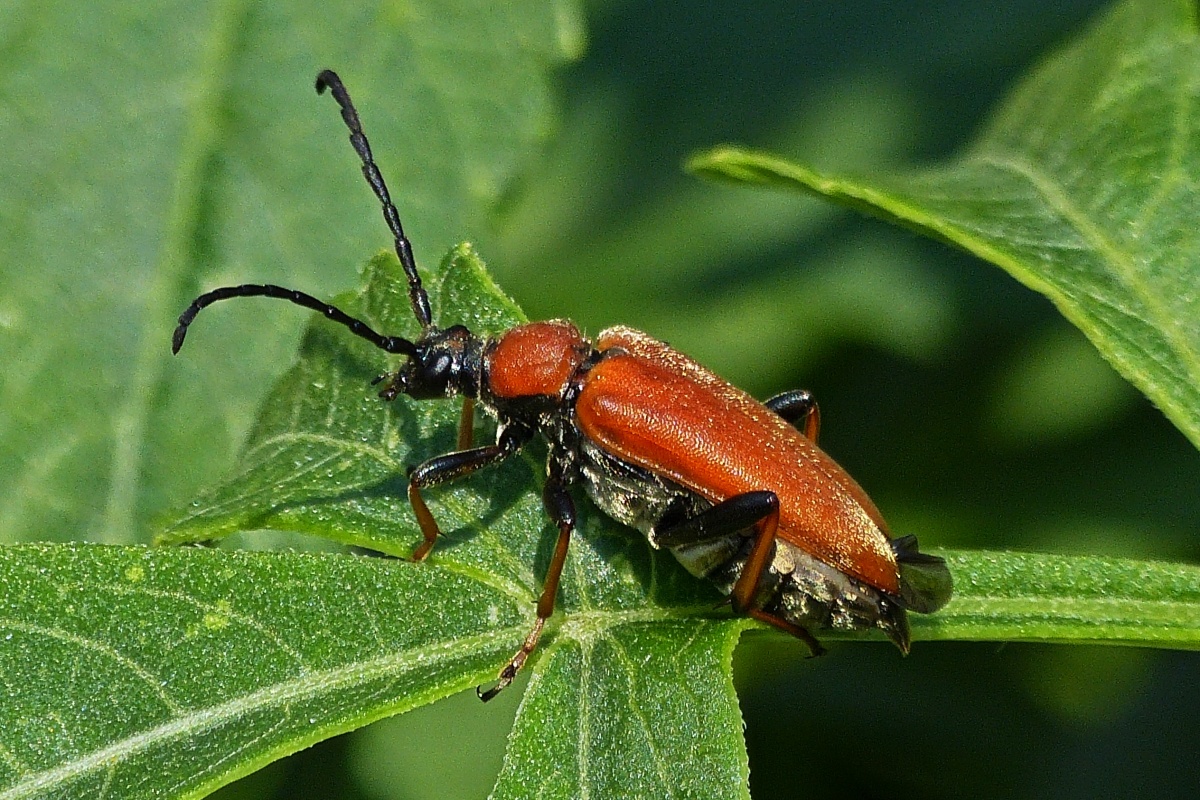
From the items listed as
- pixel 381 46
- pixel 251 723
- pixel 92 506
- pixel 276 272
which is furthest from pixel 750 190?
pixel 251 723

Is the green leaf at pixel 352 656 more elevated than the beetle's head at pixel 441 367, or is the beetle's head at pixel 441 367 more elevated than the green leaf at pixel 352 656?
the beetle's head at pixel 441 367

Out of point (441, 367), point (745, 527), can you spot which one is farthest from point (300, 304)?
point (745, 527)

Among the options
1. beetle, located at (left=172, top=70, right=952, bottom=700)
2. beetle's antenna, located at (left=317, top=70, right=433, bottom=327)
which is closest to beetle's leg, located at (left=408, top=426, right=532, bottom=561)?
beetle, located at (left=172, top=70, right=952, bottom=700)

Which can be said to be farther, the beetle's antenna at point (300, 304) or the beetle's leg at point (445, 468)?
the beetle's antenna at point (300, 304)

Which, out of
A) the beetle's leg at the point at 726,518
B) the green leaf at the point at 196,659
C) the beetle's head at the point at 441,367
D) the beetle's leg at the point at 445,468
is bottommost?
the green leaf at the point at 196,659

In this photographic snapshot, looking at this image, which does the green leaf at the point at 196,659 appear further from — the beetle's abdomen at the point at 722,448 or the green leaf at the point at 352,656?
the beetle's abdomen at the point at 722,448

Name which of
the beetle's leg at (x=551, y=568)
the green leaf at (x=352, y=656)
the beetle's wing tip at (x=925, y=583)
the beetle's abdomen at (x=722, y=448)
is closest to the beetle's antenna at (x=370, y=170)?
the beetle's abdomen at (x=722, y=448)

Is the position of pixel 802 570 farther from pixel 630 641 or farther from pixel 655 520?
pixel 630 641
